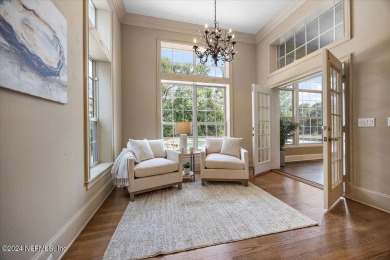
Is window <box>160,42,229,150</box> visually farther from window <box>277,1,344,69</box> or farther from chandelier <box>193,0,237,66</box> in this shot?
chandelier <box>193,0,237,66</box>

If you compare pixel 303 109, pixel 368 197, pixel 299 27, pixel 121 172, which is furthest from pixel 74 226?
pixel 303 109

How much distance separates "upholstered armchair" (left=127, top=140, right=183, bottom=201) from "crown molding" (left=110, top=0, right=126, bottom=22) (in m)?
2.48

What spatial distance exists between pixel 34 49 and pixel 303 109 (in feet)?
20.0

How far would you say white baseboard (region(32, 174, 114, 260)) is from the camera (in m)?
1.38

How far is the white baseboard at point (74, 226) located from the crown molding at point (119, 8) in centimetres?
310

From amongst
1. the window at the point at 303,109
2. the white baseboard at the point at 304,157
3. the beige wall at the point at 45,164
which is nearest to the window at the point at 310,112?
the window at the point at 303,109

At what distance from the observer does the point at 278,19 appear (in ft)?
12.5

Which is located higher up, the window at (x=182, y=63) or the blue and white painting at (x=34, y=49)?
the window at (x=182, y=63)

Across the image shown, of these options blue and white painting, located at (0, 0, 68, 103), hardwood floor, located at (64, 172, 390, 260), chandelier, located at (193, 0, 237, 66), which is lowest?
hardwood floor, located at (64, 172, 390, 260)

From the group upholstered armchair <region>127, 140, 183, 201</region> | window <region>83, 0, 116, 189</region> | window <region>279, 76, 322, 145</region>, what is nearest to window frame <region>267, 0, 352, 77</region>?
window <region>279, 76, 322, 145</region>

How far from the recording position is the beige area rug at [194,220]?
1588 mm

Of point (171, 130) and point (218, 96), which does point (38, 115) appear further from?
point (218, 96)

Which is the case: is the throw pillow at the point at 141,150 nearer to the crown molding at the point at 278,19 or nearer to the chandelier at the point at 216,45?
the chandelier at the point at 216,45

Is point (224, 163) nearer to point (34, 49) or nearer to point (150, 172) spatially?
point (150, 172)
